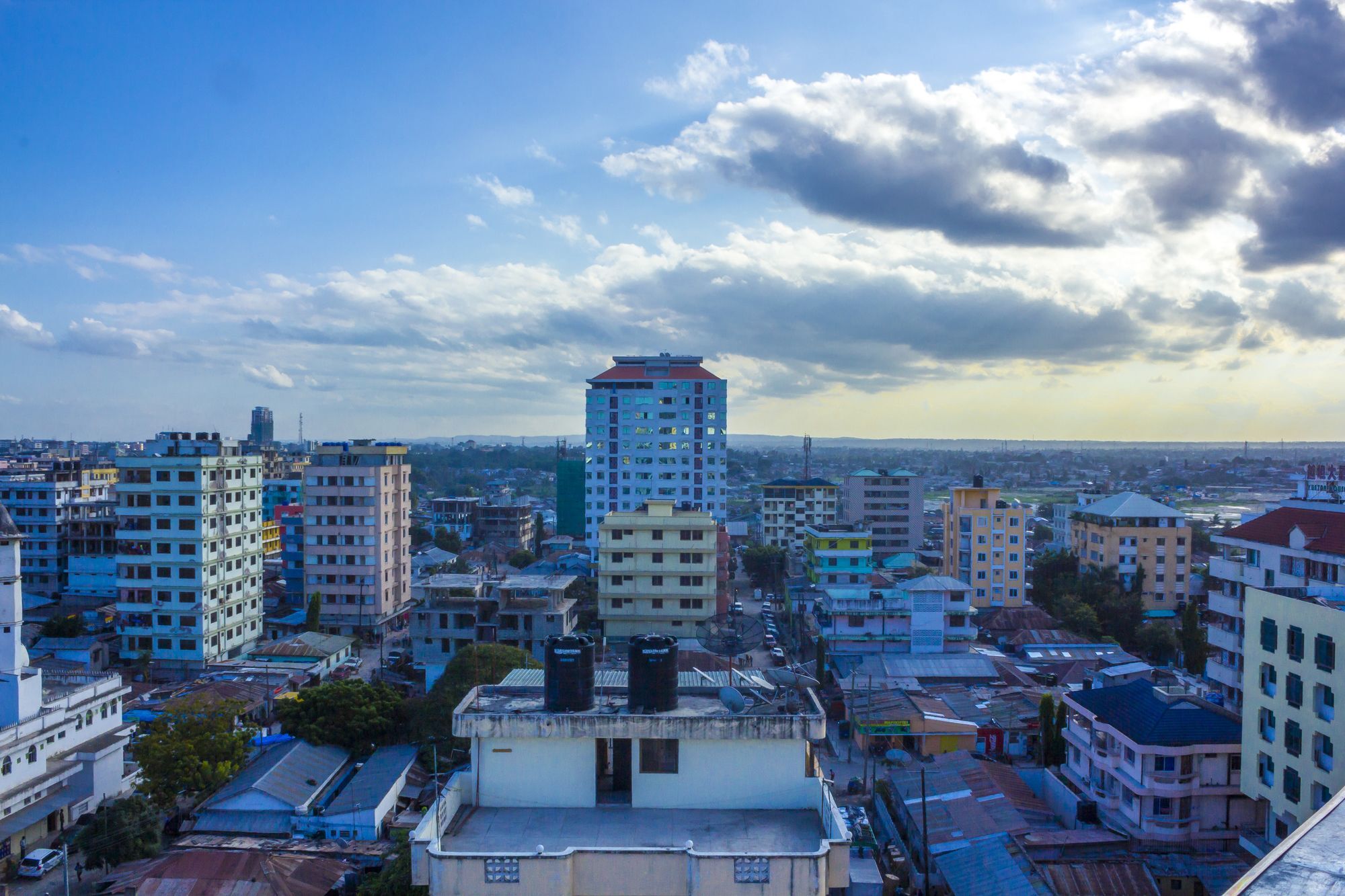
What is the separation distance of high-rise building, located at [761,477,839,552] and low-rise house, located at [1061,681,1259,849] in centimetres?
4229

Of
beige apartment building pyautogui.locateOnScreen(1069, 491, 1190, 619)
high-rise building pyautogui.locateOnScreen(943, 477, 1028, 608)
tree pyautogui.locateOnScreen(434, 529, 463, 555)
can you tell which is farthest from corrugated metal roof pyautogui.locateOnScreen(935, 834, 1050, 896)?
tree pyautogui.locateOnScreen(434, 529, 463, 555)

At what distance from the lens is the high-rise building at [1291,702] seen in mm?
15641

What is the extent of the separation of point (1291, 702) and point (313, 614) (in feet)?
110

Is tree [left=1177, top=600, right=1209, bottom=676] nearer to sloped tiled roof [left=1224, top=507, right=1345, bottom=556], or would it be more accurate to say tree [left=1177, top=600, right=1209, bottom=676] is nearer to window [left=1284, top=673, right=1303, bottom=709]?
sloped tiled roof [left=1224, top=507, right=1345, bottom=556]

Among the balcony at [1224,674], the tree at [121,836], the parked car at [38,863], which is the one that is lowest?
the parked car at [38,863]

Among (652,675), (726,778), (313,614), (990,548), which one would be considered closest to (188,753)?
(652,675)

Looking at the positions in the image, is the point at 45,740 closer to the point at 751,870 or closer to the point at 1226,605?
the point at 751,870

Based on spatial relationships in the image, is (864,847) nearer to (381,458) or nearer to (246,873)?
(246,873)

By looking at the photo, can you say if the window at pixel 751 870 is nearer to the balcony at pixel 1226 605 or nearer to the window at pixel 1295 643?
the window at pixel 1295 643

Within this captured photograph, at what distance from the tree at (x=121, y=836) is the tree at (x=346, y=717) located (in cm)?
454

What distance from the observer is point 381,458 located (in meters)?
40.0

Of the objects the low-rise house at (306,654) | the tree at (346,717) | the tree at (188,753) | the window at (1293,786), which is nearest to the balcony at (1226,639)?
the window at (1293,786)

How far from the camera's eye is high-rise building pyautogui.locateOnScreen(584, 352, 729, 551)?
190 feet

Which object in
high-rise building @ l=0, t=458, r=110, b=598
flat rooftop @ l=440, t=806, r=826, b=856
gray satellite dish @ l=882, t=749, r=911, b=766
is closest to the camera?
flat rooftop @ l=440, t=806, r=826, b=856
